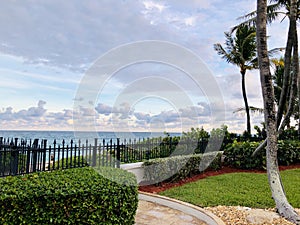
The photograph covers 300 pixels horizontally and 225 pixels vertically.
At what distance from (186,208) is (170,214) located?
40 cm

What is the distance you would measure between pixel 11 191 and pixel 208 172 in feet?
24.7

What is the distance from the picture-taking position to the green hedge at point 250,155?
9.84m

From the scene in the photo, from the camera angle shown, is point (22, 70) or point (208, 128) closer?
point (22, 70)

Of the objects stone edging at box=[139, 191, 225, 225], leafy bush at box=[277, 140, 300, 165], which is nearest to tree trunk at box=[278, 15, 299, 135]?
leafy bush at box=[277, 140, 300, 165]

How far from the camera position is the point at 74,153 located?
6.62 meters

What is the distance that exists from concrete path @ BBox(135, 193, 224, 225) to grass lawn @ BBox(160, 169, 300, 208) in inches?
14.2

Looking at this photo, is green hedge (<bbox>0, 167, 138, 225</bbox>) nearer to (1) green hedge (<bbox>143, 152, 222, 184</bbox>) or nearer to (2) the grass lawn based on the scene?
(2) the grass lawn

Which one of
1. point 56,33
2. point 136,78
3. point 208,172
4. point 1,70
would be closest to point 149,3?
point 136,78

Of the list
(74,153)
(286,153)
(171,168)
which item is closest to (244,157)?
(286,153)

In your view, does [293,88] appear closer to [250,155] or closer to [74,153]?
[250,155]

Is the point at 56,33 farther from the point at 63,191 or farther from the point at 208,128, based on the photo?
the point at 208,128

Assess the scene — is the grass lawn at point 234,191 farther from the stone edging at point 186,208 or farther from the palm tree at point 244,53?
the palm tree at point 244,53

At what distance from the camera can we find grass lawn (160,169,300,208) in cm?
562

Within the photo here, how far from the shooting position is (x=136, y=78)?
7.52 m
